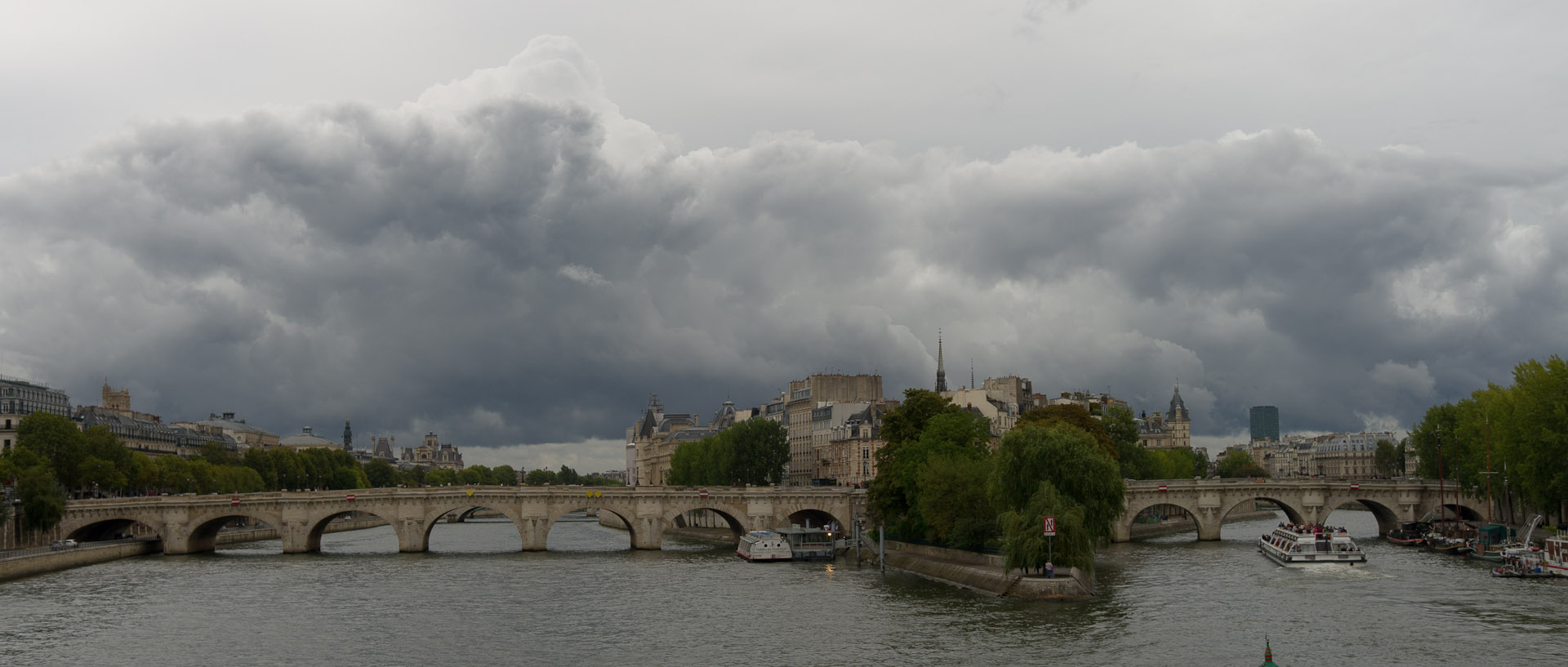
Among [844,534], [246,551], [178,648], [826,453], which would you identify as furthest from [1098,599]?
[826,453]

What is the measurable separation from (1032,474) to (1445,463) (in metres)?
58.7

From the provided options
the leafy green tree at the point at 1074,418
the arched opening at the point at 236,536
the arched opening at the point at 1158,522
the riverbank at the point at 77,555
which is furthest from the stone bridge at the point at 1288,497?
the riverbank at the point at 77,555

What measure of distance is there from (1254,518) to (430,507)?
10114 centimetres

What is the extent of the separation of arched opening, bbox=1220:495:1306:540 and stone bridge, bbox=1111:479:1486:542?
45cm

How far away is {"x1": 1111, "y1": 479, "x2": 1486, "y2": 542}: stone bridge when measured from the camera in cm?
10675

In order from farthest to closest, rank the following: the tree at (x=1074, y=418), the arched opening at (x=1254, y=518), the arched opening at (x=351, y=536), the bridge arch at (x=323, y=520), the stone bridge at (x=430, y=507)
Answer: the arched opening at (x=1254, y=518)
the tree at (x=1074, y=418)
the arched opening at (x=351, y=536)
the stone bridge at (x=430, y=507)
the bridge arch at (x=323, y=520)

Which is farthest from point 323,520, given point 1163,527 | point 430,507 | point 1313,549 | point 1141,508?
point 1163,527

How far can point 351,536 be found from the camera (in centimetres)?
14275

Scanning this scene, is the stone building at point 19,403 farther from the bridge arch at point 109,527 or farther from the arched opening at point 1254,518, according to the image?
the arched opening at point 1254,518

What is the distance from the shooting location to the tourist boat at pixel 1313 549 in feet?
264

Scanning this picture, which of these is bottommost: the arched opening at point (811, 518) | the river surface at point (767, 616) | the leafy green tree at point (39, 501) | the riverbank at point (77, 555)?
the river surface at point (767, 616)

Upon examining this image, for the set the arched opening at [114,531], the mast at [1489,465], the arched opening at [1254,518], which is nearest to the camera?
the mast at [1489,465]

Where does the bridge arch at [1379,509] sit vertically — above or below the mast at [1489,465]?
below

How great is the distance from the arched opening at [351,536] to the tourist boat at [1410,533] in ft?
228
